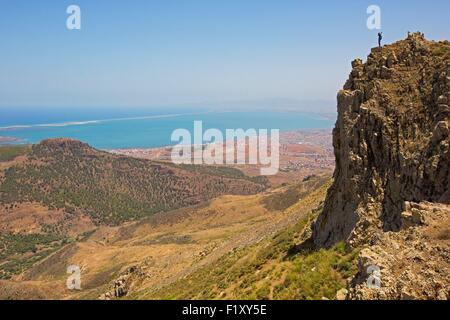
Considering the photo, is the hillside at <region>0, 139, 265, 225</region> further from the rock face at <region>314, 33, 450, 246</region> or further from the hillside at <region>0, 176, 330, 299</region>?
the rock face at <region>314, 33, 450, 246</region>

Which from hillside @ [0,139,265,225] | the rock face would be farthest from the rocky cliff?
hillside @ [0,139,265,225]

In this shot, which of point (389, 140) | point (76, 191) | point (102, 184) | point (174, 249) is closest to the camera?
point (389, 140)

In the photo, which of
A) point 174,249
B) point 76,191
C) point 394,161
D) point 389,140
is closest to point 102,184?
point 76,191

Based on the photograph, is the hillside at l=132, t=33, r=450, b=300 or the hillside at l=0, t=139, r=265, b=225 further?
the hillside at l=0, t=139, r=265, b=225

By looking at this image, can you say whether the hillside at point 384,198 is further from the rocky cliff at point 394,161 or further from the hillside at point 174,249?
the hillside at point 174,249

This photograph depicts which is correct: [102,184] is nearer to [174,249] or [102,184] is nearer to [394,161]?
[174,249]

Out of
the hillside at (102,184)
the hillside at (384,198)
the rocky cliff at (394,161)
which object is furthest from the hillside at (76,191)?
the rocky cliff at (394,161)

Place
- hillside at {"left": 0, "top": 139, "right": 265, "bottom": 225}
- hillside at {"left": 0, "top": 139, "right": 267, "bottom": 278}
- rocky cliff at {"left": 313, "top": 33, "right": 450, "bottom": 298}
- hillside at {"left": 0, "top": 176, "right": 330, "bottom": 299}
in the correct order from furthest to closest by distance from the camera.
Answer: hillside at {"left": 0, "top": 139, "right": 265, "bottom": 225} < hillside at {"left": 0, "top": 139, "right": 267, "bottom": 278} < hillside at {"left": 0, "top": 176, "right": 330, "bottom": 299} < rocky cliff at {"left": 313, "top": 33, "right": 450, "bottom": 298}
